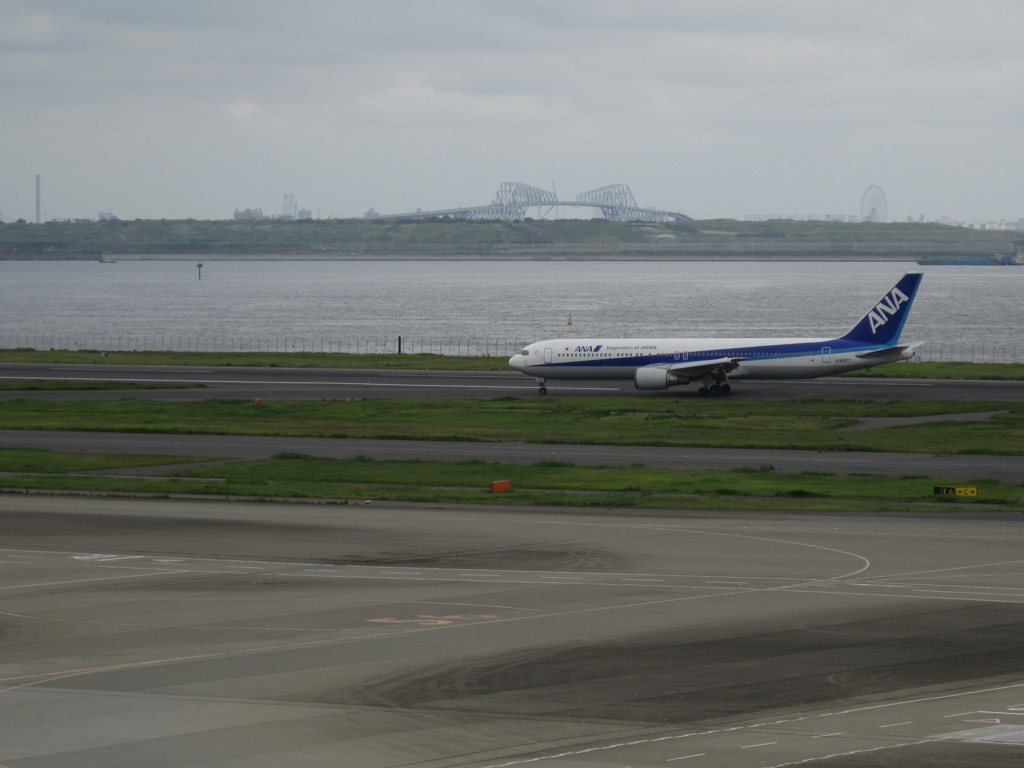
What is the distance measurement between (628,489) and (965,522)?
45.3ft

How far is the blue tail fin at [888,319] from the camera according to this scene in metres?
90.8

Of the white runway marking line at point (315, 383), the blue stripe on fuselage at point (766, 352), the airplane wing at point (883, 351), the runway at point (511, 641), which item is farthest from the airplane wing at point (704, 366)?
the runway at point (511, 641)

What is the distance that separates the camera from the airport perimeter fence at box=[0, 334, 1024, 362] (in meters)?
150

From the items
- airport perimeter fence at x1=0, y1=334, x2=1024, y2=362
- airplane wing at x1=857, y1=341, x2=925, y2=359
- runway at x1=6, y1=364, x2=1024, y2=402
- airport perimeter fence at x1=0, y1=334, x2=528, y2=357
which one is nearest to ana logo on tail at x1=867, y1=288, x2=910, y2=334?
airplane wing at x1=857, y1=341, x2=925, y2=359

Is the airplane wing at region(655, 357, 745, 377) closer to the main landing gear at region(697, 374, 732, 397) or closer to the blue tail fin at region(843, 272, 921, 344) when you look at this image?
the main landing gear at region(697, 374, 732, 397)

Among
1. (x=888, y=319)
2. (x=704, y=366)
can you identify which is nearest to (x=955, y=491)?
(x=704, y=366)

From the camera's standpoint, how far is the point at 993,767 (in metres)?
19.2

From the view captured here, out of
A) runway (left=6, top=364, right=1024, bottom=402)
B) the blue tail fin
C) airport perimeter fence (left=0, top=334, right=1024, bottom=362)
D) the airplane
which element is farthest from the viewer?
airport perimeter fence (left=0, top=334, right=1024, bottom=362)

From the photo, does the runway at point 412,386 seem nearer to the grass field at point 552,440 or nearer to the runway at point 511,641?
the grass field at point 552,440

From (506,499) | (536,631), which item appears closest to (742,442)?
(506,499)

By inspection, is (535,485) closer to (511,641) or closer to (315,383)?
(511,641)

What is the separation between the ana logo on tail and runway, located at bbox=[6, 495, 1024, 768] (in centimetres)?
4711

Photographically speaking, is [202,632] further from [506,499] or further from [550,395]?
[550,395]

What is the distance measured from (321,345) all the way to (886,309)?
297ft
